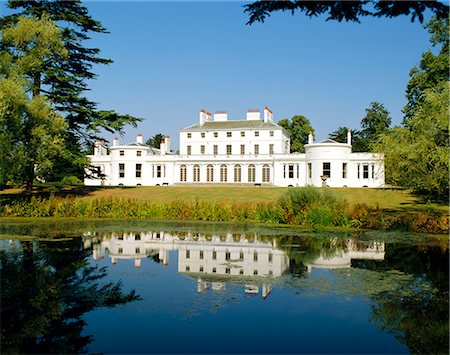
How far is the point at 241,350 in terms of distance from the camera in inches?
249

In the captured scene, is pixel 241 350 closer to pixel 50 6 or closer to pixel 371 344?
pixel 371 344

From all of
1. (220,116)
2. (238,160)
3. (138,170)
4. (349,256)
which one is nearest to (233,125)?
(220,116)

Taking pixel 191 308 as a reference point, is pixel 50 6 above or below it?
above

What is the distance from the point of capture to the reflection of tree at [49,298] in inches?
258

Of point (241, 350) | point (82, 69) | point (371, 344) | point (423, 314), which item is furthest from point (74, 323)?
point (82, 69)

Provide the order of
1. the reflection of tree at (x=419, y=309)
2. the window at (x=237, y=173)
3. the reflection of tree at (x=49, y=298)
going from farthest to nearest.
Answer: the window at (x=237, y=173), the reflection of tree at (x=419, y=309), the reflection of tree at (x=49, y=298)

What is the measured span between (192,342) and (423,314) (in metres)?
4.05

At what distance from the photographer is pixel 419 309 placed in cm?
809

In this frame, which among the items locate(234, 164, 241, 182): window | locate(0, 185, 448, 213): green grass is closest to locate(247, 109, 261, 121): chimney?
locate(234, 164, 241, 182): window

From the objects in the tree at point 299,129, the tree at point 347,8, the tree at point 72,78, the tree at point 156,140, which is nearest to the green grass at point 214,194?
the tree at point 72,78

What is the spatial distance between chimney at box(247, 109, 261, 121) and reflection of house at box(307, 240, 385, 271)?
139 ft

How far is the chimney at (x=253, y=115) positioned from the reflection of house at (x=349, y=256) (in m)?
42.5

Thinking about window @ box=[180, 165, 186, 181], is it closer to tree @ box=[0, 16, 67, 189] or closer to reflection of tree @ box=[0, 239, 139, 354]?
tree @ box=[0, 16, 67, 189]

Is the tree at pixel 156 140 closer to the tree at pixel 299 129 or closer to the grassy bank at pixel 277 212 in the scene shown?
the tree at pixel 299 129
